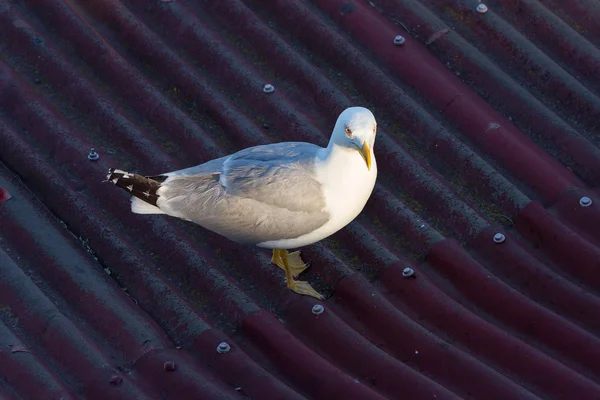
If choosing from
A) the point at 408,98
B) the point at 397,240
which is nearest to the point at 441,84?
the point at 408,98

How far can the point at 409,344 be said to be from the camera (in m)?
4.15

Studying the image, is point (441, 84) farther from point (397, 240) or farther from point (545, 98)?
point (397, 240)

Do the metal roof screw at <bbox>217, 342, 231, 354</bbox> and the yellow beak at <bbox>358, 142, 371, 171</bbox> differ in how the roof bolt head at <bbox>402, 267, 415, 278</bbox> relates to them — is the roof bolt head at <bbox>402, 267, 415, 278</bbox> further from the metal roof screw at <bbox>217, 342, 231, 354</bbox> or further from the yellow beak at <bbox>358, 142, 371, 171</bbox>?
the metal roof screw at <bbox>217, 342, 231, 354</bbox>

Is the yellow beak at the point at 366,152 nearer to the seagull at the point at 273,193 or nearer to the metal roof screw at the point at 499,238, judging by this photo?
the seagull at the point at 273,193

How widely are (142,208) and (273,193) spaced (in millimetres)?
694

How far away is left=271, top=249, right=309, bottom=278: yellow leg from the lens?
15.1 feet

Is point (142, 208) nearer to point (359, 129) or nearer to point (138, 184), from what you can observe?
point (138, 184)

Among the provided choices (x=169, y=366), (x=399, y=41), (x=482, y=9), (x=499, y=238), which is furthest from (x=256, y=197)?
(x=482, y=9)

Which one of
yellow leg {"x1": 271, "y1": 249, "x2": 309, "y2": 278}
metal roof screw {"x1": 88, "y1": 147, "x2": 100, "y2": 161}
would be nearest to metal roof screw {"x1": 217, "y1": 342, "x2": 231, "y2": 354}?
yellow leg {"x1": 271, "y1": 249, "x2": 309, "y2": 278}

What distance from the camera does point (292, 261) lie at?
15.4 ft

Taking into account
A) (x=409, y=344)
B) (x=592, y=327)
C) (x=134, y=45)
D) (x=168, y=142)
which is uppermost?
(x=134, y=45)

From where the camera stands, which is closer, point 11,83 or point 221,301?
point 221,301

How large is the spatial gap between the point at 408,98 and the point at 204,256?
4.88 feet

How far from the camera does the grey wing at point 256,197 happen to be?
14.8ft
